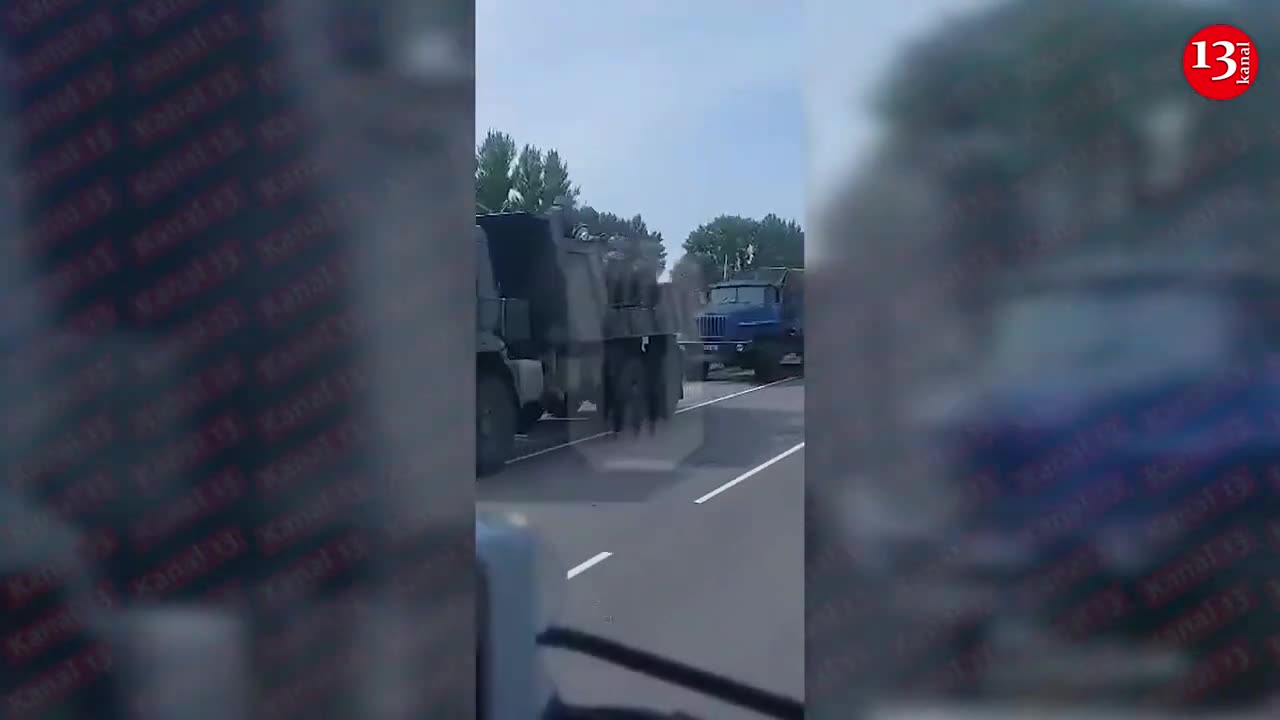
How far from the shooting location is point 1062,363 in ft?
4.00

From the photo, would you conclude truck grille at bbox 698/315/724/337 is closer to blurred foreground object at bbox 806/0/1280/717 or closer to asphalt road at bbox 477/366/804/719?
asphalt road at bbox 477/366/804/719

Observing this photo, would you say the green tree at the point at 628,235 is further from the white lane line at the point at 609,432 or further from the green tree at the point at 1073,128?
the green tree at the point at 1073,128

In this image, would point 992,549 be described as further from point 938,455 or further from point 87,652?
point 87,652

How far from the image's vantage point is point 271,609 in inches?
57.5

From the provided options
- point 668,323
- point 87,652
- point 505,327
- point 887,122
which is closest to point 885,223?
point 887,122

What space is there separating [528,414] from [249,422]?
7881 mm

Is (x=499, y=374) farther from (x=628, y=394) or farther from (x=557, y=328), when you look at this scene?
(x=628, y=394)

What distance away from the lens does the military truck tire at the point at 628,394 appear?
430 inches

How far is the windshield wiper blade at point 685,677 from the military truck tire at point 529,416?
6880 mm

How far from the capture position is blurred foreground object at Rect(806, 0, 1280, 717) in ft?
3.96

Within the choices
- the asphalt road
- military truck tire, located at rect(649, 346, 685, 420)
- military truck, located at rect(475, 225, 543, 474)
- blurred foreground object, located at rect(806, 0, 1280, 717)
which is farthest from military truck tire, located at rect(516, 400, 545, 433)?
blurred foreground object, located at rect(806, 0, 1280, 717)

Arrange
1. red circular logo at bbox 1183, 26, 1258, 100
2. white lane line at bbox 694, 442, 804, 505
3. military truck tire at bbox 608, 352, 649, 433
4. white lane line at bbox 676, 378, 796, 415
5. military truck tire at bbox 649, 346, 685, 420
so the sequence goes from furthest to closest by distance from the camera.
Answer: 1. white lane line at bbox 676, 378, 796, 415
2. military truck tire at bbox 649, 346, 685, 420
3. military truck tire at bbox 608, 352, 649, 433
4. white lane line at bbox 694, 442, 804, 505
5. red circular logo at bbox 1183, 26, 1258, 100

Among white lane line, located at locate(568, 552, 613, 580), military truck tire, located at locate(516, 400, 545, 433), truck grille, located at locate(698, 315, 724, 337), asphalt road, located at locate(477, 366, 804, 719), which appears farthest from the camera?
truck grille, located at locate(698, 315, 724, 337)

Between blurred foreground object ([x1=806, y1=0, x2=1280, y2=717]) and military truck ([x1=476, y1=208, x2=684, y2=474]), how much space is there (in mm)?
6445
